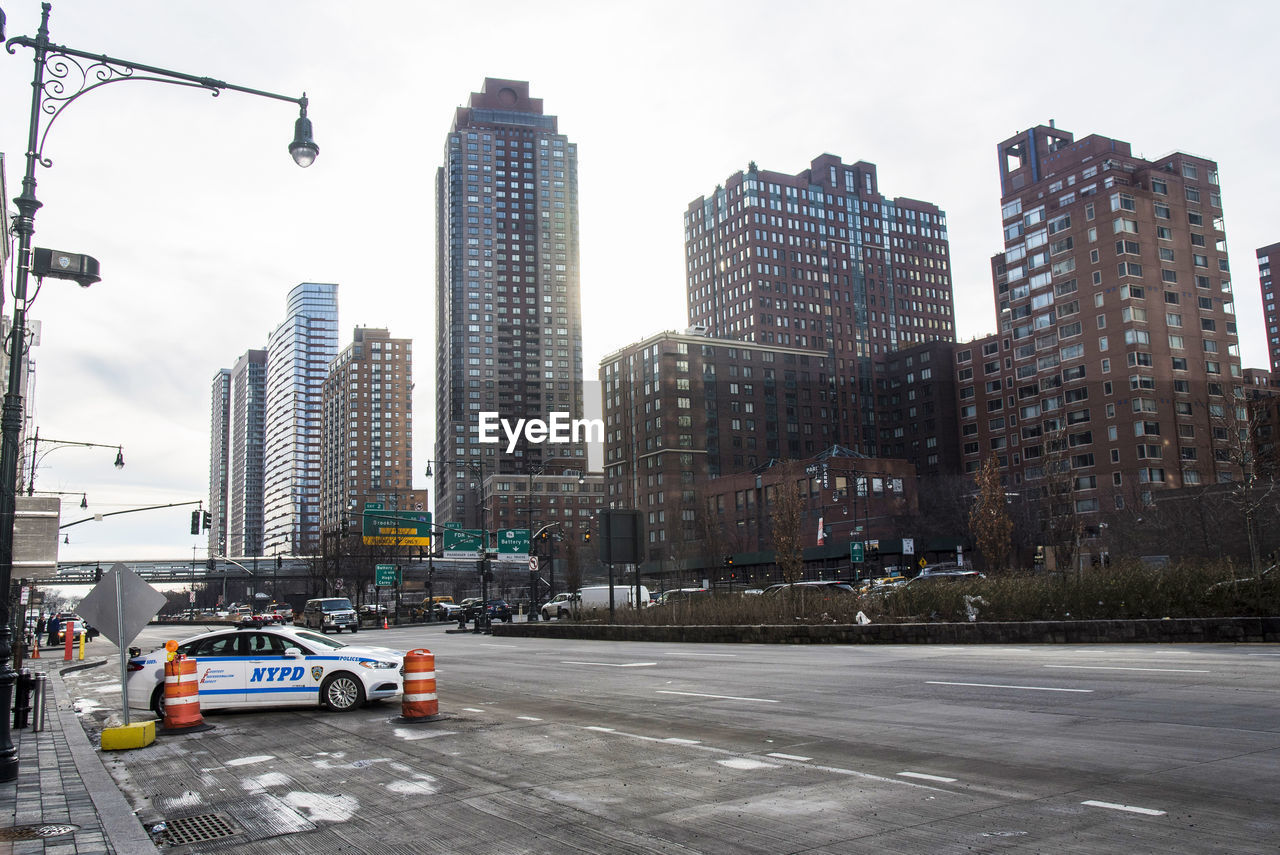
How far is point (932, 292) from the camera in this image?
655 ft

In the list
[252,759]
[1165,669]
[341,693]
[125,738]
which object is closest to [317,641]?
[341,693]

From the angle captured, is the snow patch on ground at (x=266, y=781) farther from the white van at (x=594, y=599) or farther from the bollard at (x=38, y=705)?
the white van at (x=594, y=599)

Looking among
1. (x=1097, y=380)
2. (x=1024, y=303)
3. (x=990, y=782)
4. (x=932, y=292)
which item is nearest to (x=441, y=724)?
(x=990, y=782)

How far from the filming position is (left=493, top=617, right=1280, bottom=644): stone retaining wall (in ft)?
71.6

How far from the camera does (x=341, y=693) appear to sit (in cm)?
1623

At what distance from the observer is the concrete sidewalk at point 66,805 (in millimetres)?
7129

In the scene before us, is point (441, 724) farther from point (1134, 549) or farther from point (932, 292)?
point (932, 292)

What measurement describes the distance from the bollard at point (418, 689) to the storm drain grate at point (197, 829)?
5693mm

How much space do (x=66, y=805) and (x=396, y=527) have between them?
57.0 m

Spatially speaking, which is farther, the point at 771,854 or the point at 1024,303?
the point at 1024,303

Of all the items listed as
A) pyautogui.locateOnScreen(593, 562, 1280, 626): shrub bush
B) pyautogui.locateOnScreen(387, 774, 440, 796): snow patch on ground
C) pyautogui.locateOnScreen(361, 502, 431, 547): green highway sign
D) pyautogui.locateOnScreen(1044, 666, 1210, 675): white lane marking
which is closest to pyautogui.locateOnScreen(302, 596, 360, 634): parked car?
pyautogui.locateOnScreen(361, 502, 431, 547): green highway sign

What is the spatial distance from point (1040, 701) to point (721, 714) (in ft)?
13.8

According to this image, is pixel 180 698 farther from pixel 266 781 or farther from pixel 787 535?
pixel 787 535

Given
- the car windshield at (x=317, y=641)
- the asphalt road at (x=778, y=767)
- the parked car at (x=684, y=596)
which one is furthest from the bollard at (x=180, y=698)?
the parked car at (x=684, y=596)
